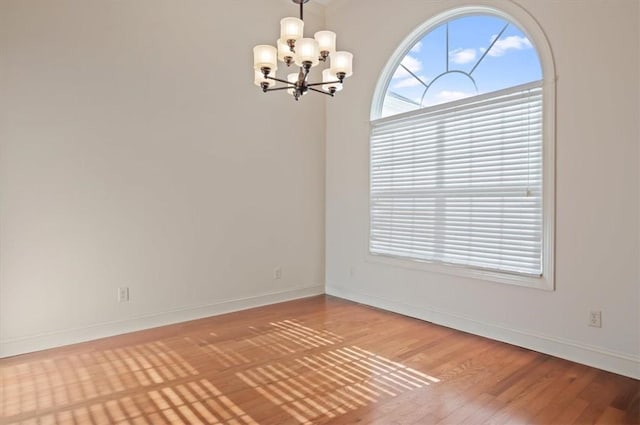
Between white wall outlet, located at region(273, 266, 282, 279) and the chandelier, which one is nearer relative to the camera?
the chandelier

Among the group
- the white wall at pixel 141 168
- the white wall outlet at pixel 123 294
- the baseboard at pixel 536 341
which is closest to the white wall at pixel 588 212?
the baseboard at pixel 536 341

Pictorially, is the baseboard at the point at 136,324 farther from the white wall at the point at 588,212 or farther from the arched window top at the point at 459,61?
the arched window top at the point at 459,61

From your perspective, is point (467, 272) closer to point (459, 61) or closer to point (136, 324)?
point (459, 61)

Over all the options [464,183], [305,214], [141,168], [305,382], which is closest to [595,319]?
[464,183]

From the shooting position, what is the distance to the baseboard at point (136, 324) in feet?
9.45

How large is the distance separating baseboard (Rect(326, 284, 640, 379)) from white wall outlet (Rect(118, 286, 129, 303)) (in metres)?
2.57

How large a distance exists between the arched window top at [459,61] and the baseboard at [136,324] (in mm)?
2423

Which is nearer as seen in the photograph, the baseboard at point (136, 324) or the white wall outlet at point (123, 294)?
the baseboard at point (136, 324)

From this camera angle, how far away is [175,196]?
359 centimetres

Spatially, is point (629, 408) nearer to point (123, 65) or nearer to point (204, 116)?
point (204, 116)

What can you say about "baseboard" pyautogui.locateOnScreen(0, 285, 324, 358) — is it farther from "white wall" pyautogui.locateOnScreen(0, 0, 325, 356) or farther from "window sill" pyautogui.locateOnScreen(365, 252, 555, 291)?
"window sill" pyautogui.locateOnScreen(365, 252, 555, 291)

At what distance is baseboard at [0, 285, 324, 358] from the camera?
2.88 metres

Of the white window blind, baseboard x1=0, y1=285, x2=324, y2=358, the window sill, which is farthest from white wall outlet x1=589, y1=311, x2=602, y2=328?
baseboard x1=0, y1=285, x2=324, y2=358

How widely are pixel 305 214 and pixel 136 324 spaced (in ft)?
7.15
